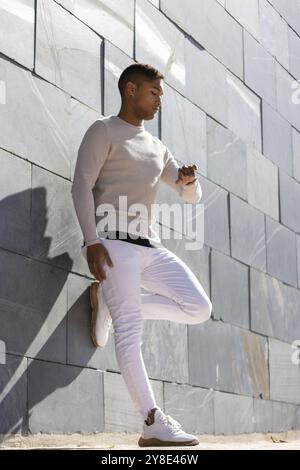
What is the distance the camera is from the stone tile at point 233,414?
796 cm

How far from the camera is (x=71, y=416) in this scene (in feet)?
20.1

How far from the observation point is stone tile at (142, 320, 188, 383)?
7039mm

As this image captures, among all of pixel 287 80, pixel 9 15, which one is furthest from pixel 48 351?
pixel 287 80

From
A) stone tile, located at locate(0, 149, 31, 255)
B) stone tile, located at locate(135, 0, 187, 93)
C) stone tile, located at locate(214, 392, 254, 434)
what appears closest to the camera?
stone tile, located at locate(0, 149, 31, 255)

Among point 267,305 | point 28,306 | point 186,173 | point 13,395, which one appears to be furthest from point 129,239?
point 267,305

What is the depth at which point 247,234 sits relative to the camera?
897 centimetres

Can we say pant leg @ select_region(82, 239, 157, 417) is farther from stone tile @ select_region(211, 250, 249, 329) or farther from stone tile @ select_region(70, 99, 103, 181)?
stone tile @ select_region(211, 250, 249, 329)

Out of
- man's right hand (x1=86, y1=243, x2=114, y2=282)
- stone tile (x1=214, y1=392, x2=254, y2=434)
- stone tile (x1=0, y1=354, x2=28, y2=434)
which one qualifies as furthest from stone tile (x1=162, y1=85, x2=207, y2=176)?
stone tile (x1=0, y1=354, x2=28, y2=434)

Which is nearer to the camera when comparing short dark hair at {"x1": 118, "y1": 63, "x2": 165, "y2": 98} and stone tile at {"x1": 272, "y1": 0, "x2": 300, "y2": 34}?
short dark hair at {"x1": 118, "y1": 63, "x2": 165, "y2": 98}

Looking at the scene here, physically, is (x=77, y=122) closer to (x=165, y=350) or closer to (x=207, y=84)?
(x=165, y=350)

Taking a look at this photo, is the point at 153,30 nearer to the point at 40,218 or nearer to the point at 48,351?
the point at 40,218

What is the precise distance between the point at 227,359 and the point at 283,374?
1.26m

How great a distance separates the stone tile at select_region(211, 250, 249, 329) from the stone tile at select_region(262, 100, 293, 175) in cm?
144

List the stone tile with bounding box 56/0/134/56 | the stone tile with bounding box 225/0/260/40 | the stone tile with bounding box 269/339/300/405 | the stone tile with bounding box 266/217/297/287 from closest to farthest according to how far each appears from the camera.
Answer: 1. the stone tile with bounding box 56/0/134/56
2. the stone tile with bounding box 269/339/300/405
3. the stone tile with bounding box 225/0/260/40
4. the stone tile with bounding box 266/217/297/287
